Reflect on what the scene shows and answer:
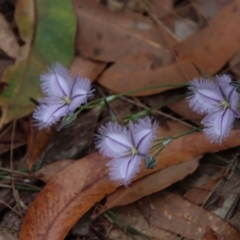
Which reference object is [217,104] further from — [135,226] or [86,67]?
[86,67]

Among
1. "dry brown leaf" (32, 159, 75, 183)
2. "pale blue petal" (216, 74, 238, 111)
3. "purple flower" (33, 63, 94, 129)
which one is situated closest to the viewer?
"pale blue petal" (216, 74, 238, 111)

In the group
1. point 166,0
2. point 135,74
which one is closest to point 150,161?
point 135,74

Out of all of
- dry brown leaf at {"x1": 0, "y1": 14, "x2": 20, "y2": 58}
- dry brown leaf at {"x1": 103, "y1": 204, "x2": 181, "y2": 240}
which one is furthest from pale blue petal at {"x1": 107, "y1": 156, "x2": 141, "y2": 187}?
dry brown leaf at {"x1": 0, "y1": 14, "x2": 20, "y2": 58}

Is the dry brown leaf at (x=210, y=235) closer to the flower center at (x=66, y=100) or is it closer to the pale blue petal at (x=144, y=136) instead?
the pale blue petal at (x=144, y=136)

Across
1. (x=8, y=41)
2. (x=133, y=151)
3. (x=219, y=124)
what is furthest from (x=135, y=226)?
(x=8, y=41)

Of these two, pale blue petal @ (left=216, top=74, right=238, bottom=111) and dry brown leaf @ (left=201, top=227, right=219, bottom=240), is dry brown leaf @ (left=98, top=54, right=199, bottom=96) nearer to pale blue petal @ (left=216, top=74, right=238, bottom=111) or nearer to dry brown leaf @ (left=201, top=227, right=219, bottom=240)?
pale blue petal @ (left=216, top=74, right=238, bottom=111)

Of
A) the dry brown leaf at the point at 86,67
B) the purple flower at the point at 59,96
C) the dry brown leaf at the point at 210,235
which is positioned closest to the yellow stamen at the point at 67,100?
the purple flower at the point at 59,96
